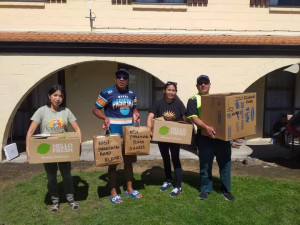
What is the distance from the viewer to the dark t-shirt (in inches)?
170

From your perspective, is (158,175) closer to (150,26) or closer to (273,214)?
(273,214)

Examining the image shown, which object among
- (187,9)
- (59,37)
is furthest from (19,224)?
(187,9)

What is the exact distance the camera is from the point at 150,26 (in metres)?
7.78

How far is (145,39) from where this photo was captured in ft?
21.6

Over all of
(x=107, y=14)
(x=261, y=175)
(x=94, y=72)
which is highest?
(x=107, y=14)

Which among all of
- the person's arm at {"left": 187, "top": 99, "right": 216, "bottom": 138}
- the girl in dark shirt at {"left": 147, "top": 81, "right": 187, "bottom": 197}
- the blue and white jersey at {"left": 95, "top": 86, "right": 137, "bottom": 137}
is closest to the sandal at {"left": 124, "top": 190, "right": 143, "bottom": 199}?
the girl in dark shirt at {"left": 147, "top": 81, "right": 187, "bottom": 197}

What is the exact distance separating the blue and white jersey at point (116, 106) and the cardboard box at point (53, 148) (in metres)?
0.62

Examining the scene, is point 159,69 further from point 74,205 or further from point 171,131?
point 74,205

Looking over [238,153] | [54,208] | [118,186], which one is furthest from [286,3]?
[54,208]

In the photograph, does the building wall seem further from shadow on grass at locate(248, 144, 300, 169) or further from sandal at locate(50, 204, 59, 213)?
sandal at locate(50, 204, 59, 213)

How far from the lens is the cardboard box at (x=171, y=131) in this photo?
4137 mm

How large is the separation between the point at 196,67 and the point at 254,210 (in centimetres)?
377

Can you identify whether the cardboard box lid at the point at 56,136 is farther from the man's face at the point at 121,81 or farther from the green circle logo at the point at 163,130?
the green circle logo at the point at 163,130

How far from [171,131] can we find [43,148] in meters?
1.82
